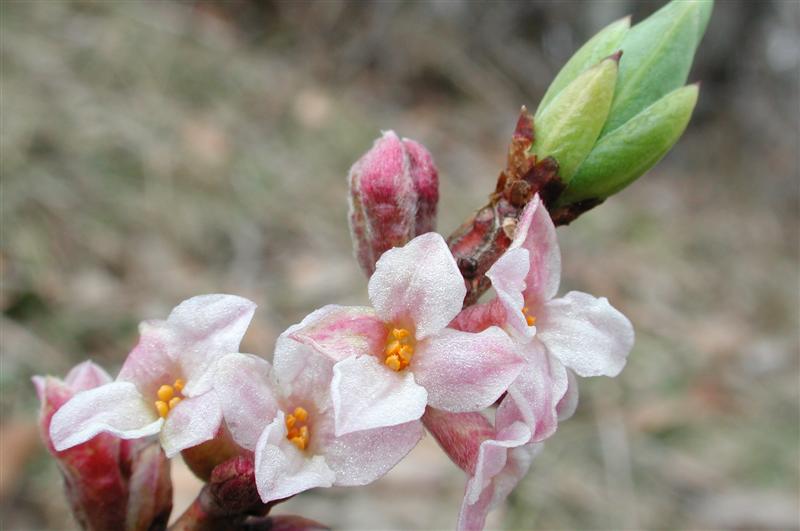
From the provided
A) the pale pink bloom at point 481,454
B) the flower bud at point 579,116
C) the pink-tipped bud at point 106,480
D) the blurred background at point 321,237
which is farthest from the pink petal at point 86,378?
the blurred background at point 321,237

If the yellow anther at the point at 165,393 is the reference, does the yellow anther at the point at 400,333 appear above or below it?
above

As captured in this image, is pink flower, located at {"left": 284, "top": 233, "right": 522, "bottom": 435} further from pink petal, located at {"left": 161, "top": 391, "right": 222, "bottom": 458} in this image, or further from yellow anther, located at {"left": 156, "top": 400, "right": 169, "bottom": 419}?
yellow anther, located at {"left": 156, "top": 400, "right": 169, "bottom": 419}

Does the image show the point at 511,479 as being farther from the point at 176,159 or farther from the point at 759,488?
the point at 176,159

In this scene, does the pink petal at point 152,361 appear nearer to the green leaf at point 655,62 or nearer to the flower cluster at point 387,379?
the flower cluster at point 387,379

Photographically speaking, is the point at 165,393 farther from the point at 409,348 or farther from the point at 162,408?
the point at 409,348

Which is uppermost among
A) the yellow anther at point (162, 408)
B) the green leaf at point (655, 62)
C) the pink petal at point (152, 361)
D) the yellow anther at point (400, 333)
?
the green leaf at point (655, 62)

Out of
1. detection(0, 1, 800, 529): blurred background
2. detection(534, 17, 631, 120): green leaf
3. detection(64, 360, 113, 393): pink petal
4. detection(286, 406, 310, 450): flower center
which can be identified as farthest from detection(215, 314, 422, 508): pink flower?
detection(0, 1, 800, 529): blurred background

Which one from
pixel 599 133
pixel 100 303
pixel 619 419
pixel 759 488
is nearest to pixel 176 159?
pixel 100 303

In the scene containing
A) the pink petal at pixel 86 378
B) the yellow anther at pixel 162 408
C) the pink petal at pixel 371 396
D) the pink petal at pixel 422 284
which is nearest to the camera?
the pink petal at pixel 371 396
